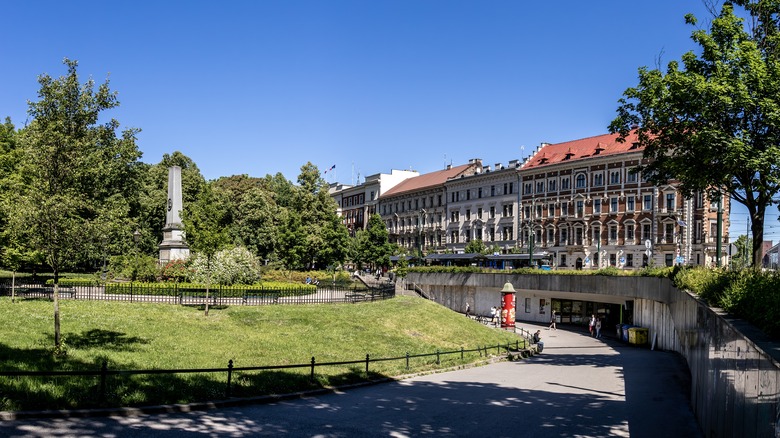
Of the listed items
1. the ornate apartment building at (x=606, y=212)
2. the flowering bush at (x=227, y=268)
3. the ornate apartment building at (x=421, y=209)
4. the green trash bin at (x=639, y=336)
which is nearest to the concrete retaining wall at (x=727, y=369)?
the green trash bin at (x=639, y=336)

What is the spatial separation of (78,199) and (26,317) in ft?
23.3

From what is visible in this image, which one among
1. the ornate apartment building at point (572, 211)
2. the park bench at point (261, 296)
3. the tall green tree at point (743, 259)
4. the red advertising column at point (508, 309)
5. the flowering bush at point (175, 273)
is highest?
the ornate apartment building at point (572, 211)

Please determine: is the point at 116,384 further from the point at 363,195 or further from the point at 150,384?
the point at 363,195

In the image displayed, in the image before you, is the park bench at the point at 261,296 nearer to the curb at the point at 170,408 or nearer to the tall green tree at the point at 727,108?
the curb at the point at 170,408

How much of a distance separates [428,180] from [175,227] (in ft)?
188

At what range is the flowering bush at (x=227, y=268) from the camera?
37.7m

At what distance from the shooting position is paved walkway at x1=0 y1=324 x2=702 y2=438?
42.2 ft

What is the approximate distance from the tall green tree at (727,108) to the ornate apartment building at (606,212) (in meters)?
32.3

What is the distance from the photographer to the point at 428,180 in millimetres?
96688

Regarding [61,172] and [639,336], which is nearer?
[61,172]

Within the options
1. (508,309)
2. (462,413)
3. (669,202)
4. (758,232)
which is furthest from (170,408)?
(669,202)

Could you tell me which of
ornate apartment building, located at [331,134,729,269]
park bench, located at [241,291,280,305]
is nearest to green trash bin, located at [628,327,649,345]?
ornate apartment building, located at [331,134,729,269]

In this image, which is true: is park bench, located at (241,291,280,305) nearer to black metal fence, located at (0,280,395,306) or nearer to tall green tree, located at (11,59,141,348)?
black metal fence, located at (0,280,395,306)

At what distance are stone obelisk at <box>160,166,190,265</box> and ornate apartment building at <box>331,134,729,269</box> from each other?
32.6 meters
